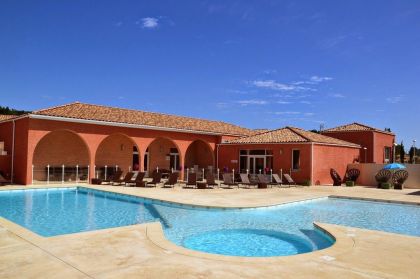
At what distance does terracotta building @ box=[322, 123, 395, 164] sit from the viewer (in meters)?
30.8

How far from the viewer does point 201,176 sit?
83.1 feet

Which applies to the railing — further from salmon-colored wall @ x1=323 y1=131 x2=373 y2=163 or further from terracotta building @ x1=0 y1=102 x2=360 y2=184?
salmon-colored wall @ x1=323 y1=131 x2=373 y2=163

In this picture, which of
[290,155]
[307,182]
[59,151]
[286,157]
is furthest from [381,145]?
[59,151]

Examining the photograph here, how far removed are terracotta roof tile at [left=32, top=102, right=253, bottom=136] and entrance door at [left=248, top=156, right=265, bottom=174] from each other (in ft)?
12.9

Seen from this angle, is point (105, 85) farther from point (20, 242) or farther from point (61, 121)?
point (20, 242)

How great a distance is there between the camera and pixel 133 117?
2528 centimetres

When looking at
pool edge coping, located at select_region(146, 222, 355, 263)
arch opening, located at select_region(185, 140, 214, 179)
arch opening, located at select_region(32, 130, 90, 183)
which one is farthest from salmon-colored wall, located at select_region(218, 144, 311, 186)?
pool edge coping, located at select_region(146, 222, 355, 263)

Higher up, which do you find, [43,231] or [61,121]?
[61,121]

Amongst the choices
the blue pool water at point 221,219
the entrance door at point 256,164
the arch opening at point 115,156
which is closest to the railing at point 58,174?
the arch opening at point 115,156

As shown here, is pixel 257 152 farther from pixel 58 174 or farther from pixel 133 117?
pixel 58 174

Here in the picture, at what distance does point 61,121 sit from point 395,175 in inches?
855

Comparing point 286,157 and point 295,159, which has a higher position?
point 286,157

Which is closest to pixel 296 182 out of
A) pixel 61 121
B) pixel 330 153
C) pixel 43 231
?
pixel 330 153

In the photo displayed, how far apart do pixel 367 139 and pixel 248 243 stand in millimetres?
26325
